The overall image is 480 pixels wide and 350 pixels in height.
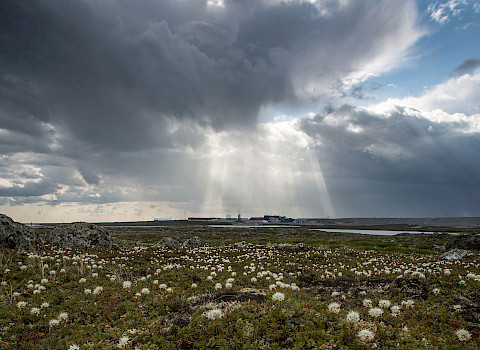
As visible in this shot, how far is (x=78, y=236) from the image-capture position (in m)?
29.5

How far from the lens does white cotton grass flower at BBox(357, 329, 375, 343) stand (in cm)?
643

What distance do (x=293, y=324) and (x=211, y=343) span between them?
7.37 ft

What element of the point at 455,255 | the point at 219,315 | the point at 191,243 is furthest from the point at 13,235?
the point at 455,255

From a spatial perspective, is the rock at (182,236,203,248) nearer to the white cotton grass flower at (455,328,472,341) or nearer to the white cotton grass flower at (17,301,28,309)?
the white cotton grass flower at (17,301,28,309)

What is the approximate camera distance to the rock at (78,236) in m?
28.2

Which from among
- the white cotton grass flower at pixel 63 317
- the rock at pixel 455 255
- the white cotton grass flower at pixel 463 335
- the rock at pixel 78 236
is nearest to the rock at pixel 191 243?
the rock at pixel 78 236

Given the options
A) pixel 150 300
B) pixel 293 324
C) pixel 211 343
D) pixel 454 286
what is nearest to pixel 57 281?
pixel 150 300

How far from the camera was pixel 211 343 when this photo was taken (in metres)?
6.64

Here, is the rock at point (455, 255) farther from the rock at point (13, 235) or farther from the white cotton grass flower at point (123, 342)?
the rock at point (13, 235)

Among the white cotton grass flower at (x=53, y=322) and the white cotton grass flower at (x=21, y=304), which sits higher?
the white cotton grass flower at (x=21, y=304)

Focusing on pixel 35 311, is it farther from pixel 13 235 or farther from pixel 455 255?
pixel 455 255

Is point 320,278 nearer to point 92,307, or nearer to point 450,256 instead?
point 92,307

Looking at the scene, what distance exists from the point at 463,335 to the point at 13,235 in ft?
99.6

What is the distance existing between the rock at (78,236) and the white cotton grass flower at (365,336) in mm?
29322
